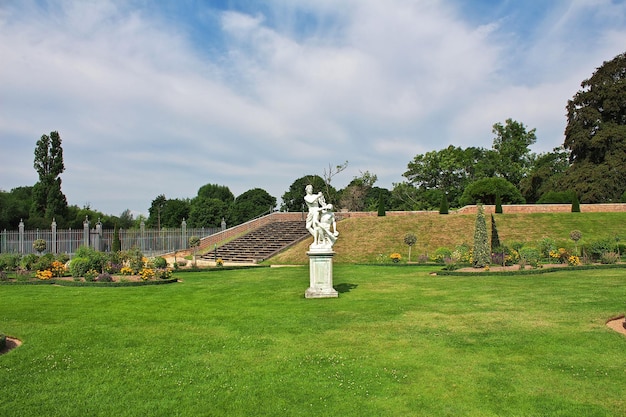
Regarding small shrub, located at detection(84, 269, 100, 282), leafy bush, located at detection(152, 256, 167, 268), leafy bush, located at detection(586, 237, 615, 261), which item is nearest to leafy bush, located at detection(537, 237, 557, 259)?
leafy bush, located at detection(586, 237, 615, 261)

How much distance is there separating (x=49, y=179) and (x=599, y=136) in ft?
161

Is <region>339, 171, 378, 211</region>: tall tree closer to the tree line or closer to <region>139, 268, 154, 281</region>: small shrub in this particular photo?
the tree line

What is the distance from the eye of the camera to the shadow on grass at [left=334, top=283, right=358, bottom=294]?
46.4 ft

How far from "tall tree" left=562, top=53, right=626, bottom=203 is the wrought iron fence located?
34.5 m

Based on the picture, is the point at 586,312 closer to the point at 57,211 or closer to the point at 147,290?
the point at 147,290

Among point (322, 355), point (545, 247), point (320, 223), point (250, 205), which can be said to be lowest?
point (322, 355)

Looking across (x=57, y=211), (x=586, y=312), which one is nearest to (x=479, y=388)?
(x=586, y=312)

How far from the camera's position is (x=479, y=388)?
5.79 meters

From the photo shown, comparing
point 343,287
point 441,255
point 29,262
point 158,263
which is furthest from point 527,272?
point 29,262

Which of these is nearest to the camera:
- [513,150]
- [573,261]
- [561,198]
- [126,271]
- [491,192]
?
[126,271]

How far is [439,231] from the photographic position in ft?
108

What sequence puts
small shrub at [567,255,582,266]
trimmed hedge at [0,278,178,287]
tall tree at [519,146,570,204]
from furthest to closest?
tall tree at [519,146,570,204] → small shrub at [567,255,582,266] → trimmed hedge at [0,278,178,287]

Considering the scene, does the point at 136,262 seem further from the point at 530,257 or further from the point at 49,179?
the point at 49,179

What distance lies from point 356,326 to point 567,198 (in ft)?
120
